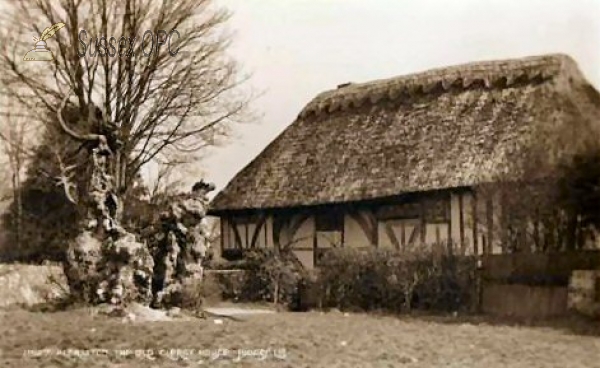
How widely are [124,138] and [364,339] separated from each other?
6.73 feet

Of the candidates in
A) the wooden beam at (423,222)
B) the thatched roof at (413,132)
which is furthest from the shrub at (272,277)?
the wooden beam at (423,222)

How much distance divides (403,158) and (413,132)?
378 mm

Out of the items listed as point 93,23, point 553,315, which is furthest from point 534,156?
point 93,23

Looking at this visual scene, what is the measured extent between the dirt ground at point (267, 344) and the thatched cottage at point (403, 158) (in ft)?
6.42

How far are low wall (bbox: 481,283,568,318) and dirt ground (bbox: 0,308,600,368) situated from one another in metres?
0.64

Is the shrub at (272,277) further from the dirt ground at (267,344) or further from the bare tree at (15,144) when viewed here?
the bare tree at (15,144)

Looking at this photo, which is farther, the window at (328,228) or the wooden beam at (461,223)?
the window at (328,228)

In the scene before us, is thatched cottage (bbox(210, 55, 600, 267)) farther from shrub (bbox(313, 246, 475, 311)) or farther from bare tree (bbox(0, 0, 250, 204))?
bare tree (bbox(0, 0, 250, 204))

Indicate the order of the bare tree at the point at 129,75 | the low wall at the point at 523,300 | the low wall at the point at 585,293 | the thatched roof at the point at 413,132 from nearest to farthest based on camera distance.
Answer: the bare tree at the point at 129,75 < the low wall at the point at 585,293 < the low wall at the point at 523,300 < the thatched roof at the point at 413,132

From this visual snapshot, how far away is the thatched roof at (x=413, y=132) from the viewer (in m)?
7.31

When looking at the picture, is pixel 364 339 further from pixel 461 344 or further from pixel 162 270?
pixel 162 270

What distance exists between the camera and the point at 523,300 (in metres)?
6.33

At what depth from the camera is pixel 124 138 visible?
553cm

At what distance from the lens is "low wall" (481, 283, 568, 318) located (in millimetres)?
6105
